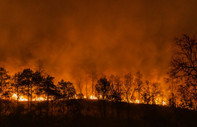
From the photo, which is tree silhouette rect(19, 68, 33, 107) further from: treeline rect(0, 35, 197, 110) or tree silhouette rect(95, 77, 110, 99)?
tree silhouette rect(95, 77, 110, 99)

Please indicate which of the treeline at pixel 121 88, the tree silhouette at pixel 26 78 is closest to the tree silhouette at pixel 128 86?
the treeline at pixel 121 88

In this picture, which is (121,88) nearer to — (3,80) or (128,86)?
(128,86)

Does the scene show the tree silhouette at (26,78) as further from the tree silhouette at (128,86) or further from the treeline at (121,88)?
the tree silhouette at (128,86)

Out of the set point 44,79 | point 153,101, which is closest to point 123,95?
point 153,101

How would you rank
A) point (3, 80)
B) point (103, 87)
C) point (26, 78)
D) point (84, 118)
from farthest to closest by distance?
point (103, 87)
point (26, 78)
point (3, 80)
point (84, 118)

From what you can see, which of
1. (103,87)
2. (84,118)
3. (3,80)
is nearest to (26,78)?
(3,80)

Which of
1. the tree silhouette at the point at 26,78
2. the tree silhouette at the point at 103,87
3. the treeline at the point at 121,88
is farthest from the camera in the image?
the tree silhouette at the point at 103,87

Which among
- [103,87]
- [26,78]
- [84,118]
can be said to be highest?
[26,78]

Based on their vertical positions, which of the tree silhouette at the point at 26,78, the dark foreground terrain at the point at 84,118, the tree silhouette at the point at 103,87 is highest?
the tree silhouette at the point at 26,78

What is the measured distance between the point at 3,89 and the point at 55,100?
1452 cm

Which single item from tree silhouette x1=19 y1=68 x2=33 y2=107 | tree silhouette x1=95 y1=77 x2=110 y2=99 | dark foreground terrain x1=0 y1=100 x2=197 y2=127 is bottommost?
dark foreground terrain x1=0 y1=100 x2=197 y2=127

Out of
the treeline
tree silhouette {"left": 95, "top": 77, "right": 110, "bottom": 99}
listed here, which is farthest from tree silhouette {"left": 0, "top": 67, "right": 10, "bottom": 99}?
tree silhouette {"left": 95, "top": 77, "right": 110, "bottom": 99}

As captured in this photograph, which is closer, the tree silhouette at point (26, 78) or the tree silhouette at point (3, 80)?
the tree silhouette at point (3, 80)

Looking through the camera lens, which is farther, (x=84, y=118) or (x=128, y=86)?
(x=128, y=86)
